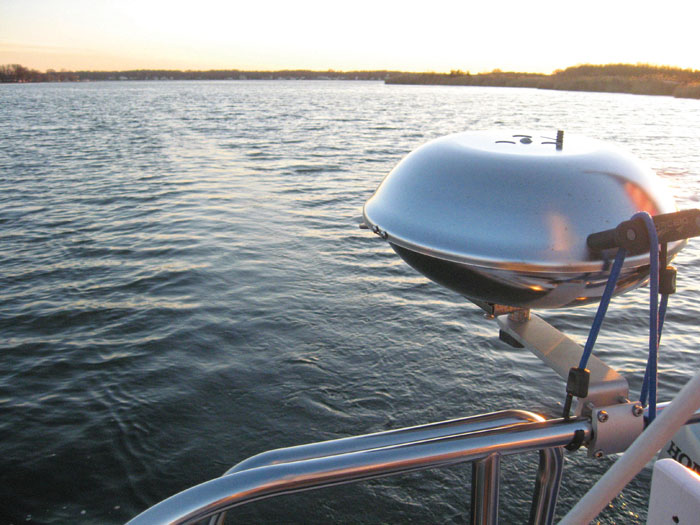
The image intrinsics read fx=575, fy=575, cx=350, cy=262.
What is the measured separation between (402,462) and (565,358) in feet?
1.56

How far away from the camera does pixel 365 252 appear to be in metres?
8.26

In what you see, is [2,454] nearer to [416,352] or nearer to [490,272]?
[416,352]

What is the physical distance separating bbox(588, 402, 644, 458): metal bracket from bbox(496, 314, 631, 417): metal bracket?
35 mm

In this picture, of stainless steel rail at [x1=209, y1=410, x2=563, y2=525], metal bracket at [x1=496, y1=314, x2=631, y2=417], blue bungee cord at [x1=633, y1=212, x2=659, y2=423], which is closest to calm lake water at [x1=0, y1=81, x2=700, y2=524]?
metal bracket at [x1=496, y1=314, x2=631, y2=417]

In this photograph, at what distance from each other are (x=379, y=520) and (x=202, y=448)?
1.36 metres

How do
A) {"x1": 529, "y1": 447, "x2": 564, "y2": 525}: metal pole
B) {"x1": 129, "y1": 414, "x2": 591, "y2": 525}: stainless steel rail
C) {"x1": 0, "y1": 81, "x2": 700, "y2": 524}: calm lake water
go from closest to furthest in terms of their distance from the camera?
{"x1": 129, "y1": 414, "x2": 591, "y2": 525}: stainless steel rail
{"x1": 529, "y1": 447, "x2": 564, "y2": 525}: metal pole
{"x1": 0, "y1": 81, "x2": 700, "y2": 524}: calm lake water

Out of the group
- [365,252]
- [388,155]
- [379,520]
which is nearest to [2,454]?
[379,520]

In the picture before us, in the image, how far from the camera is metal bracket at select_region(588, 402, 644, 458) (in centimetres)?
99

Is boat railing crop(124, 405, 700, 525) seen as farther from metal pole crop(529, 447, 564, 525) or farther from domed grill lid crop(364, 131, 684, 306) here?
domed grill lid crop(364, 131, 684, 306)

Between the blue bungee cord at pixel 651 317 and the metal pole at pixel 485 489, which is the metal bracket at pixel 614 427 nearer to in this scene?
the blue bungee cord at pixel 651 317

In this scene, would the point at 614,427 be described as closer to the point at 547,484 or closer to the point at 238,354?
the point at 547,484

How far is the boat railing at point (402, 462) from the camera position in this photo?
780 mm

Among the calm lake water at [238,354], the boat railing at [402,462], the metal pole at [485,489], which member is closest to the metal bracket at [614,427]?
the boat railing at [402,462]

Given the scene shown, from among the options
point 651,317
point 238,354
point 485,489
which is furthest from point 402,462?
point 238,354
